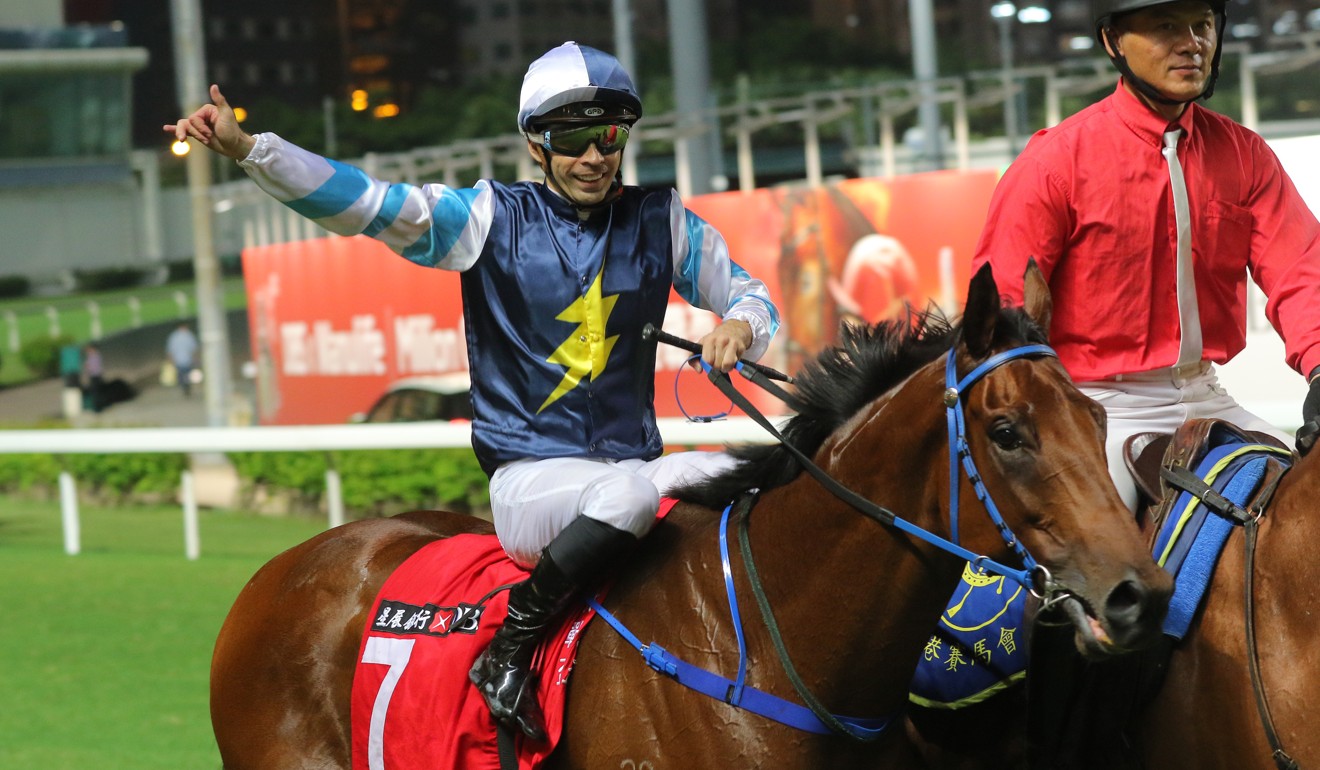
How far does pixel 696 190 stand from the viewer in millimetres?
12258

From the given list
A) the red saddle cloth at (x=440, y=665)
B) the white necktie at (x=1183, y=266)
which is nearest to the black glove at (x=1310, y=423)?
the white necktie at (x=1183, y=266)

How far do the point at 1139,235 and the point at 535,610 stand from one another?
1.56 m

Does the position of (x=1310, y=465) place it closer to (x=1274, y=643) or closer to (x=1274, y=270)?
(x=1274, y=643)

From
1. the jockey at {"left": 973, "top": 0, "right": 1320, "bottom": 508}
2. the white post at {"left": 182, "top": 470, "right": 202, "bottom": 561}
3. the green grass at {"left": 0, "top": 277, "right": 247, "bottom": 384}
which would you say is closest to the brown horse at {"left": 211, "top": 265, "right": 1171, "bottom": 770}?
the jockey at {"left": 973, "top": 0, "right": 1320, "bottom": 508}

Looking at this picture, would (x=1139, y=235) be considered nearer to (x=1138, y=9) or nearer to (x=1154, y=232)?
(x=1154, y=232)

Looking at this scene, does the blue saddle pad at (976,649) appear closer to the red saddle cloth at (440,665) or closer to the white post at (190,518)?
the red saddle cloth at (440,665)

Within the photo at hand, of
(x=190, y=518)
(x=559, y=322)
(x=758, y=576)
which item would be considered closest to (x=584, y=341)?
(x=559, y=322)

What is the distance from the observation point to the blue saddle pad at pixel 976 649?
3.20 metres

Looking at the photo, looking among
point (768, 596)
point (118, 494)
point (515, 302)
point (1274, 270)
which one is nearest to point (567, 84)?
point (515, 302)

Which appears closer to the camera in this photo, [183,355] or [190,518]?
[190,518]

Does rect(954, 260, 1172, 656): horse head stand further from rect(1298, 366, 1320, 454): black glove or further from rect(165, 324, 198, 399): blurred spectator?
rect(165, 324, 198, 399): blurred spectator

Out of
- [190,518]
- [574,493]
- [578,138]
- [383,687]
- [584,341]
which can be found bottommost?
[190,518]

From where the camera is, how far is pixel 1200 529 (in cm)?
295

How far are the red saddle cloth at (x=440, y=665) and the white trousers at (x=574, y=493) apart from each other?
0.17m
